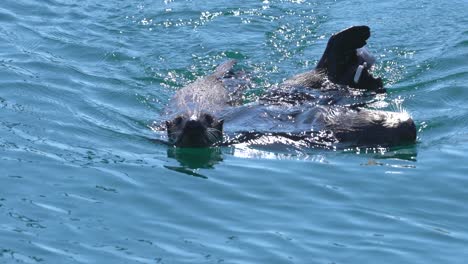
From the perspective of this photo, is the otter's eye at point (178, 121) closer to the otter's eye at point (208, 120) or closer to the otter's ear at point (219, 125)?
the otter's eye at point (208, 120)

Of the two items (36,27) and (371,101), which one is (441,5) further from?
(36,27)

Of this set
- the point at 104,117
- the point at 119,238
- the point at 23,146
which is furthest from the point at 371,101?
the point at 119,238

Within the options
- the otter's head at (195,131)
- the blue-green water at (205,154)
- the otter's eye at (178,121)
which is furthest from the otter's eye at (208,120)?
the blue-green water at (205,154)

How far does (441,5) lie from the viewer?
14.1 meters

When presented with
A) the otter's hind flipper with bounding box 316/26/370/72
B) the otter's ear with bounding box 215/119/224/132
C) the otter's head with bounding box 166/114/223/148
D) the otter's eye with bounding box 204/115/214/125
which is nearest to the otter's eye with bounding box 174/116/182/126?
the otter's head with bounding box 166/114/223/148

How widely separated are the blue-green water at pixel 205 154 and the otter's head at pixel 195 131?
18cm

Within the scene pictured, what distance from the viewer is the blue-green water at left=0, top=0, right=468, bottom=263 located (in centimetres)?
742

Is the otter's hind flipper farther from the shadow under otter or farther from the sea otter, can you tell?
the sea otter

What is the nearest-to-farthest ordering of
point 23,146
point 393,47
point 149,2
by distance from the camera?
1. point 23,146
2. point 393,47
3. point 149,2

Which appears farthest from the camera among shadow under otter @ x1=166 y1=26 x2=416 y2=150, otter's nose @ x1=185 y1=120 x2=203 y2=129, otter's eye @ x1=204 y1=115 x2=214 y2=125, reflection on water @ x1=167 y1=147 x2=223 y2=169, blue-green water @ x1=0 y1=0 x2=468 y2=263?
otter's eye @ x1=204 y1=115 x2=214 y2=125

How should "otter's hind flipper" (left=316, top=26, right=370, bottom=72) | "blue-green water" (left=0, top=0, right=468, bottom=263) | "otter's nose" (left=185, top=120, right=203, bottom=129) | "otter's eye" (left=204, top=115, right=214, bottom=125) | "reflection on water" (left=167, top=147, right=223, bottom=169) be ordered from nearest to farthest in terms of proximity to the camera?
"blue-green water" (left=0, top=0, right=468, bottom=263), "reflection on water" (left=167, top=147, right=223, bottom=169), "otter's nose" (left=185, top=120, right=203, bottom=129), "otter's eye" (left=204, top=115, right=214, bottom=125), "otter's hind flipper" (left=316, top=26, right=370, bottom=72)

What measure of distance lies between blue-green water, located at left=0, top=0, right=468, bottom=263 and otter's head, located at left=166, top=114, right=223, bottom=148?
0.58 feet

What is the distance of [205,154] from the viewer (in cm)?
966

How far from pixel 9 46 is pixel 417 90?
4917 millimetres
